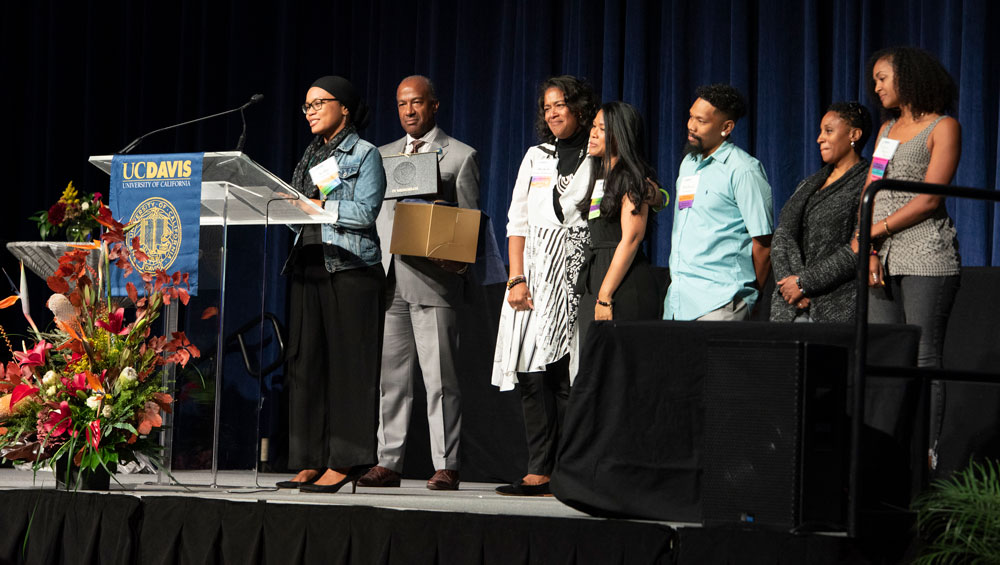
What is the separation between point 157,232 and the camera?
313 cm

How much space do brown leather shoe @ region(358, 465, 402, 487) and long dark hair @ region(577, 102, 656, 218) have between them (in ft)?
3.92

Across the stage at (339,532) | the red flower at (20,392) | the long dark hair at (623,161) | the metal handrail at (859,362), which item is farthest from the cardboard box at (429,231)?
the metal handrail at (859,362)

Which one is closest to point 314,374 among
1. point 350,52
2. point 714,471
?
point 714,471

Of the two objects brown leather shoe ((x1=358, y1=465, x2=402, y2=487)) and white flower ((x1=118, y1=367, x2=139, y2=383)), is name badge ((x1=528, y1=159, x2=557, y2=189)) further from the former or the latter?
white flower ((x1=118, y1=367, x2=139, y2=383))

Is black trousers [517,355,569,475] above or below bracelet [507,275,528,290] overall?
below

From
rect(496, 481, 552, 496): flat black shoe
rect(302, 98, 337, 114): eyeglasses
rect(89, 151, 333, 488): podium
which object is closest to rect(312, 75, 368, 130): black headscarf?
rect(302, 98, 337, 114): eyeglasses

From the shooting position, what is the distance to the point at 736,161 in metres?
3.31

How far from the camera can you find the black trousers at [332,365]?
10.8 ft

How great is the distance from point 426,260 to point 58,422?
54.1 inches

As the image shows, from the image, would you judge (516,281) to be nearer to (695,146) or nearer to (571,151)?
(571,151)

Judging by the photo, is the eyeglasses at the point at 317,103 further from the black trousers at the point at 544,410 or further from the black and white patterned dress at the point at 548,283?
the black trousers at the point at 544,410

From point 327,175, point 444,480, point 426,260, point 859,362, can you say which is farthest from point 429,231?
point 859,362

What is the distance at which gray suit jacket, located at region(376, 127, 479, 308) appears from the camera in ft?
12.3

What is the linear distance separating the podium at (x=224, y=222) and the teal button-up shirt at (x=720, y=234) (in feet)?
3.70
